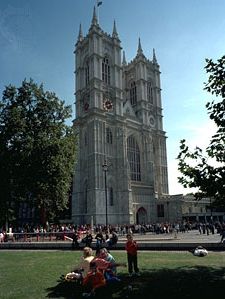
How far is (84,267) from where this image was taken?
30.8 feet

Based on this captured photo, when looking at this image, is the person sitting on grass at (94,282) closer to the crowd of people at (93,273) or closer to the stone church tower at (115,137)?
the crowd of people at (93,273)

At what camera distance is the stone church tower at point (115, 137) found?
60062mm

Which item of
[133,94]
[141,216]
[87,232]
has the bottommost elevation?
[87,232]

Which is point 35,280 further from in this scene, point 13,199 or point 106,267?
point 13,199

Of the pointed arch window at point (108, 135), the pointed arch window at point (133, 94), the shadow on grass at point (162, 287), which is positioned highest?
the pointed arch window at point (133, 94)

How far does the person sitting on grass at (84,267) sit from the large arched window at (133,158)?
Answer: 189 feet

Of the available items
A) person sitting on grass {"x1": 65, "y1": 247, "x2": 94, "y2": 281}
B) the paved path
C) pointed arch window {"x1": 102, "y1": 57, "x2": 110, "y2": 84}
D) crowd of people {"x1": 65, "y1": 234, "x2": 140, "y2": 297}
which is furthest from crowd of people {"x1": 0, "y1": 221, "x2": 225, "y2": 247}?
pointed arch window {"x1": 102, "y1": 57, "x2": 110, "y2": 84}

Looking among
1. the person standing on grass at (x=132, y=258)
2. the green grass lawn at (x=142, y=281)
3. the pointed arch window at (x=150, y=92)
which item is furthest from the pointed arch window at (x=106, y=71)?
the person standing on grass at (x=132, y=258)

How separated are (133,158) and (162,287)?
59.6m

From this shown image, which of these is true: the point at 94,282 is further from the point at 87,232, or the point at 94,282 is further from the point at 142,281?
the point at 87,232

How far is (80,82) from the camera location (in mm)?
69375

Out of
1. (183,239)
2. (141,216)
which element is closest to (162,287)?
(183,239)

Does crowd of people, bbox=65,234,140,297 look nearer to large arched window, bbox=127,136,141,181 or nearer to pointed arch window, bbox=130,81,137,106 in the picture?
large arched window, bbox=127,136,141,181

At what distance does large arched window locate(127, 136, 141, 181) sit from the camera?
68256 millimetres
